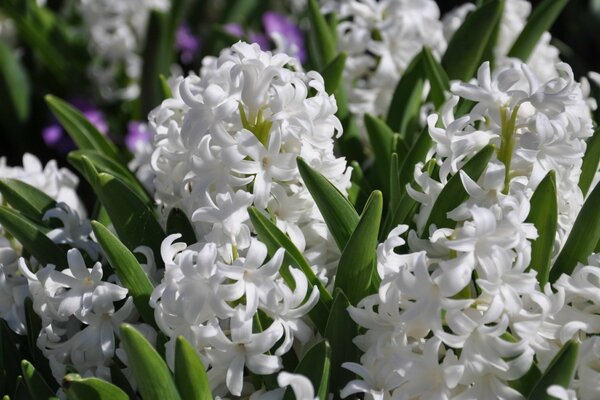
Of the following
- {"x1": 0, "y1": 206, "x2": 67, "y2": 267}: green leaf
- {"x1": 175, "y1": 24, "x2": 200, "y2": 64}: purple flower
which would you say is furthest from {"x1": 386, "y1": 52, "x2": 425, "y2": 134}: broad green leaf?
{"x1": 175, "y1": 24, "x2": 200, "y2": 64}: purple flower

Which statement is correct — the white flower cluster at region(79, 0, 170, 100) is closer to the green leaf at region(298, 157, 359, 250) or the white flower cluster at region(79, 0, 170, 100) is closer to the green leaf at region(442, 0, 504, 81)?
the green leaf at region(442, 0, 504, 81)

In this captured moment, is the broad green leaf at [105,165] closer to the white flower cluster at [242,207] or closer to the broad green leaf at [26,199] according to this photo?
the broad green leaf at [26,199]

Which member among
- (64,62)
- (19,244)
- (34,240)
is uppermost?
(34,240)

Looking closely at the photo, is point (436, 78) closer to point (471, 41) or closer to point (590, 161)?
point (471, 41)

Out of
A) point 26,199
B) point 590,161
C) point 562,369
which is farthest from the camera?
point 26,199

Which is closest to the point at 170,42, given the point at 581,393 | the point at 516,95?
the point at 516,95

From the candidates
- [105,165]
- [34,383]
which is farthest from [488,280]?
[105,165]

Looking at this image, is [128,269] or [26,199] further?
[26,199]
